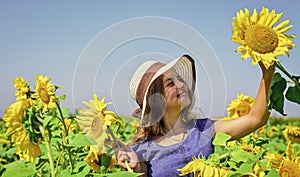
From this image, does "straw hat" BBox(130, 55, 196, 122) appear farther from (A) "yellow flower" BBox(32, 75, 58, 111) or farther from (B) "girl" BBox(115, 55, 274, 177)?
(A) "yellow flower" BBox(32, 75, 58, 111)

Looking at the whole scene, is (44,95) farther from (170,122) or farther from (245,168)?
(245,168)

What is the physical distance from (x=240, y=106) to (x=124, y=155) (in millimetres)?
1174

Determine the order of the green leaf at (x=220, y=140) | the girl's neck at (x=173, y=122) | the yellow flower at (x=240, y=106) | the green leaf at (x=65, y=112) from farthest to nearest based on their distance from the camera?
1. the yellow flower at (x=240, y=106)
2. the green leaf at (x=65, y=112)
3. the girl's neck at (x=173, y=122)
4. the green leaf at (x=220, y=140)

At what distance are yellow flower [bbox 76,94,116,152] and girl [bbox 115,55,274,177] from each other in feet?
0.23

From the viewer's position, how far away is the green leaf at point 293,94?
1.59 metres

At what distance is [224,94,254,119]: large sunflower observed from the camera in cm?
277

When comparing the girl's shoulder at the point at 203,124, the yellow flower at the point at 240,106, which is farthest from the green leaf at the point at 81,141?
the yellow flower at the point at 240,106

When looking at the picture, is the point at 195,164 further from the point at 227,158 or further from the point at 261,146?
the point at 261,146

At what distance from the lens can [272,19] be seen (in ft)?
5.05

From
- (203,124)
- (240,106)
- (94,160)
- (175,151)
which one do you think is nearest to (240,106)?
(240,106)

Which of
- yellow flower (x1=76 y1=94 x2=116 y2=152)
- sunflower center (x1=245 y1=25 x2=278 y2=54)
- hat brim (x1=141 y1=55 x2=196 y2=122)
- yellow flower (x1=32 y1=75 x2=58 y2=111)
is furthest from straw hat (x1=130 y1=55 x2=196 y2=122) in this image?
yellow flower (x1=32 y1=75 x2=58 y2=111)

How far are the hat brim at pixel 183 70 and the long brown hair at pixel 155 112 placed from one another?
0.03m

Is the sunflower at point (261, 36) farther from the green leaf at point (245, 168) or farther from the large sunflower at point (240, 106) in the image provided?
the large sunflower at point (240, 106)

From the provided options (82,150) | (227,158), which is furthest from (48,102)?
(227,158)
